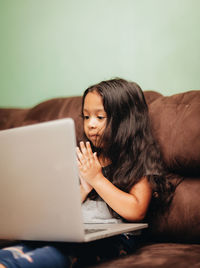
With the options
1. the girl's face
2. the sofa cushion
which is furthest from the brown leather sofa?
the girl's face

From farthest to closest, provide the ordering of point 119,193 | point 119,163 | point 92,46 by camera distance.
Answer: point 92,46, point 119,163, point 119,193

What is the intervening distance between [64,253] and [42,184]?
0.19 metres

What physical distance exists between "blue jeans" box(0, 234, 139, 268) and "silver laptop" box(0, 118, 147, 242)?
1.5 inches

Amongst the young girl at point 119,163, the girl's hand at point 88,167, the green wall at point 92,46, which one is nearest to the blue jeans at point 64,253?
the young girl at point 119,163

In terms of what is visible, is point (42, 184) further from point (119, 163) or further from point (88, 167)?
point (119, 163)

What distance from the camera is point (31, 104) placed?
5.97 ft

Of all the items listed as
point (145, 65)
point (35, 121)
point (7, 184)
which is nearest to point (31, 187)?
point (7, 184)

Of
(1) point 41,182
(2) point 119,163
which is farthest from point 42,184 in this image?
(2) point 119,163

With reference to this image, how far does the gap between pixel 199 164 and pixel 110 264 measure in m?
0.43

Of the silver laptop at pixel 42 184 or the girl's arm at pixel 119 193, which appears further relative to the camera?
the girl's arm at pixel 119 193

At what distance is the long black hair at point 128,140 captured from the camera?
1.11 metres

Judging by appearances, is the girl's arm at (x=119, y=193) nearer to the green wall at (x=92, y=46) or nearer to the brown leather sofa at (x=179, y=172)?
the brown leather sofa at (x=179, y=172)

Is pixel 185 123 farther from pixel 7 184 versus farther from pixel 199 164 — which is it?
pixel 7 184

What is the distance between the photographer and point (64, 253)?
2.68 ft
